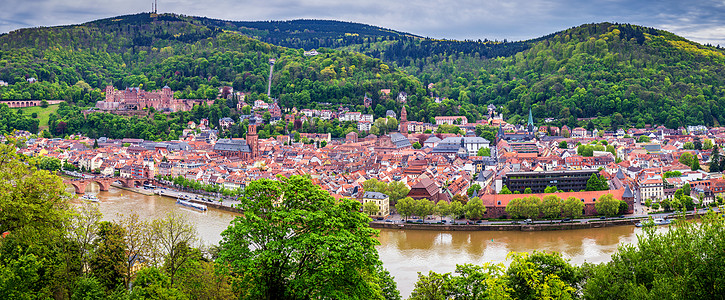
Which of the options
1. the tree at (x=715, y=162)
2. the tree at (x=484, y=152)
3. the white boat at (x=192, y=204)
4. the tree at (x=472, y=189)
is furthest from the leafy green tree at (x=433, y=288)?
the tree at (x=484, y=152)

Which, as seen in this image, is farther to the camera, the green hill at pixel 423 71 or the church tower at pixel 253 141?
the green hill at pixel 423 71

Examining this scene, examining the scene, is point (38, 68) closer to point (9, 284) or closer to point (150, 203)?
point (150, 203)

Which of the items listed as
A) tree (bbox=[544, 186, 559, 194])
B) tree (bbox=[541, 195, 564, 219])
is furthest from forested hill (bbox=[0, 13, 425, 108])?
tree (bbox=[541, 195, 564, 219])

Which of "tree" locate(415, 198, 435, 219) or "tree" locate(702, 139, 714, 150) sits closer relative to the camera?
"tree" locate(415, 198, 435, 219)

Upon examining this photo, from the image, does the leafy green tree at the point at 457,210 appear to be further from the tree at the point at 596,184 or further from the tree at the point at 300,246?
the tree at the point at 300,246

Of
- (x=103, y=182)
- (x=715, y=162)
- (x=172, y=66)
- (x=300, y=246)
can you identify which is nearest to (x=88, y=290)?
(x=300, y=246)

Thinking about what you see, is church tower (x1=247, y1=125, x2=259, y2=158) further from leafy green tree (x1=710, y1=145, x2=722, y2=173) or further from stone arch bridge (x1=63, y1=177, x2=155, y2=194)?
leafy green tree (x1=710, y1=145, x2=722, y2=173)
